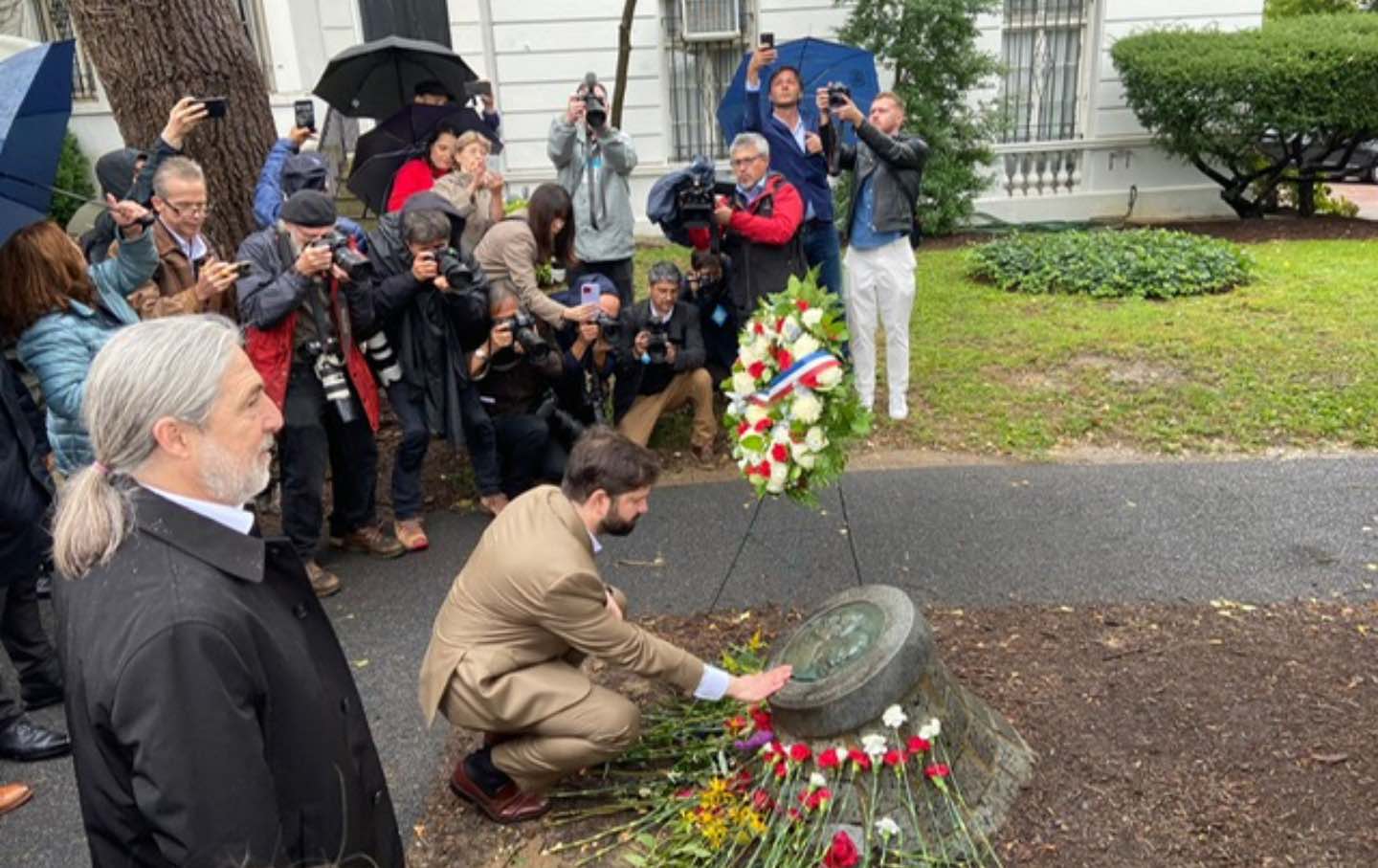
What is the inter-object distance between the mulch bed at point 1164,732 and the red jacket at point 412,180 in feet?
11.9

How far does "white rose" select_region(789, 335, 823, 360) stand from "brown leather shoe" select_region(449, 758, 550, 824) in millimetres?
1811

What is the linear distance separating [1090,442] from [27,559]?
578cm

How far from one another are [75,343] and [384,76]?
4399mm

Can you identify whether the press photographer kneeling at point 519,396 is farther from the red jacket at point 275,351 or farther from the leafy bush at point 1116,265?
the leafy bush at point 1116,265

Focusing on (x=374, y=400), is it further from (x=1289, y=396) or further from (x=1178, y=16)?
(x=1178, y=16)

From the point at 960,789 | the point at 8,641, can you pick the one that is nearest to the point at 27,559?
Answer: the point at 8,641

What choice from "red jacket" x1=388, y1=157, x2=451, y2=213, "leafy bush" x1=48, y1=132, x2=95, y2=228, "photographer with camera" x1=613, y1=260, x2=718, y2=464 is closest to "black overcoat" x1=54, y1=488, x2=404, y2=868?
"photographer with camera" x1=613, y1=260, x2=718, y2=464

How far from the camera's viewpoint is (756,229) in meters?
6.33

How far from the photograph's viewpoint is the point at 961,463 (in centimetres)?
646

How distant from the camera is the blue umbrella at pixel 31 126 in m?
3.83

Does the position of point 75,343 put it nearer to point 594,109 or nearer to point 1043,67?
point 594,109

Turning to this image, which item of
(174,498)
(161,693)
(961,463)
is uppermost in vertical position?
(174,498)

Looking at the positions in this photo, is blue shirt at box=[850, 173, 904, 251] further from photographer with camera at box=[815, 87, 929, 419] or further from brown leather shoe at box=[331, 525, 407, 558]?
brown leather shoe at box=[331, 525, 407, 558]

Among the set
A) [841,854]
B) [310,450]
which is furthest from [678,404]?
[841,854]
